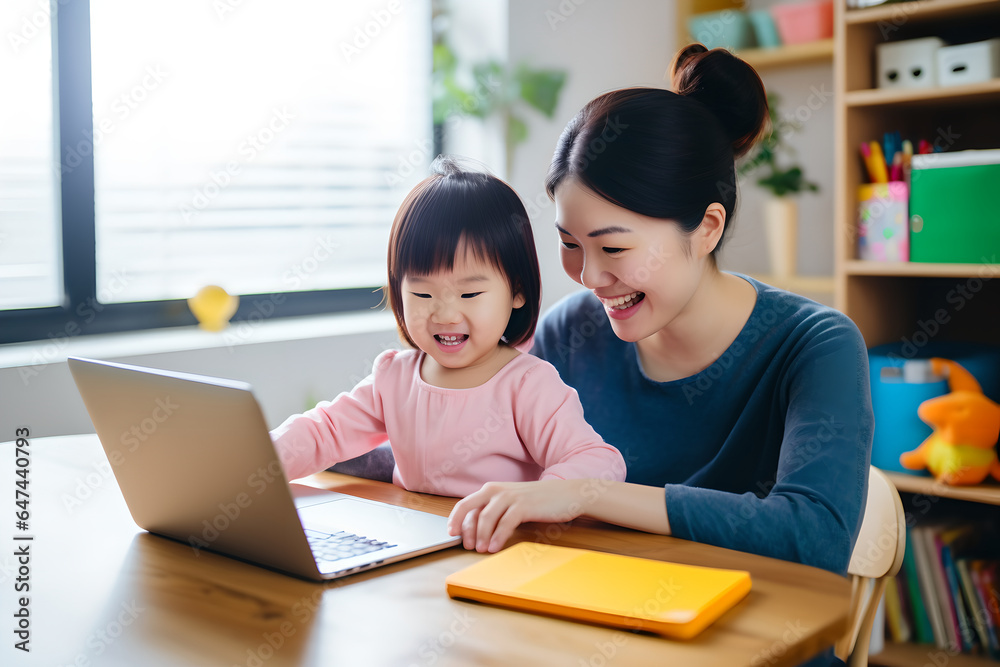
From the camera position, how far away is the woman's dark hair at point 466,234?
3.32 ft

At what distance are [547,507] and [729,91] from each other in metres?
0.69

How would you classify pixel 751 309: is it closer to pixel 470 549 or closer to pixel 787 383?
pixel 787 383

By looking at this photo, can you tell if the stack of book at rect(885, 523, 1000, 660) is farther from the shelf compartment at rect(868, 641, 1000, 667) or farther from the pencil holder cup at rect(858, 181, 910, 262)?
the pencil holder cup at rect(858, 181, 910, 262)

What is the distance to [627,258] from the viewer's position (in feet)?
3.71

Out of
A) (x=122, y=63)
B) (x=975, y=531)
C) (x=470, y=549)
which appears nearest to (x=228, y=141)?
(x=122, y=63)

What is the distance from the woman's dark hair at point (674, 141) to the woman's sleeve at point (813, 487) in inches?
10.5

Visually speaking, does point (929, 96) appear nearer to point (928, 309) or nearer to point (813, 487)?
point (928, 309)

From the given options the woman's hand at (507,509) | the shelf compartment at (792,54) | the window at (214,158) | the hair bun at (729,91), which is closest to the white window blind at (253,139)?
the window at (214,158)

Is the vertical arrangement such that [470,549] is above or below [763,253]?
below

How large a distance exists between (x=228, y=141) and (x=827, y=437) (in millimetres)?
1750

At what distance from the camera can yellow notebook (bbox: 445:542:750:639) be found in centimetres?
64

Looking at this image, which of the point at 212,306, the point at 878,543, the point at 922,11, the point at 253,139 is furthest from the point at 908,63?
the point at 212,306

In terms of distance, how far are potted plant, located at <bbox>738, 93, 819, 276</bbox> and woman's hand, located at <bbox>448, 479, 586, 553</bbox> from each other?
66.1 inches

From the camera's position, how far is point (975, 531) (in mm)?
2072
